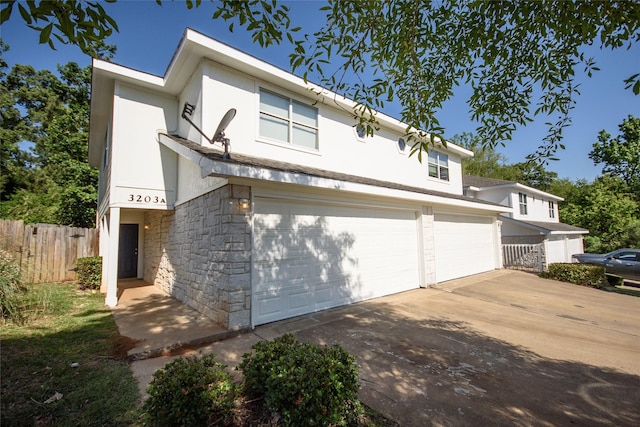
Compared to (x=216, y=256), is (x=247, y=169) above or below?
above

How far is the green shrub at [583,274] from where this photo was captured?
1085cm

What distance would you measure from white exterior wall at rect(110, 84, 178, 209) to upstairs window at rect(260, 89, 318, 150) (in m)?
2.91

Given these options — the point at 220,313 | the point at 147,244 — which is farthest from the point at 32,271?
the point at 220,313

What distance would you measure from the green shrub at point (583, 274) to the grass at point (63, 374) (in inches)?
582

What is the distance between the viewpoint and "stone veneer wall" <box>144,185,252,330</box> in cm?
515

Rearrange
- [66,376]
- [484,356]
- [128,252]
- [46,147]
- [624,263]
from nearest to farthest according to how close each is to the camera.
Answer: [66,376], [484,356], [128,252], [624,263], [46,147]

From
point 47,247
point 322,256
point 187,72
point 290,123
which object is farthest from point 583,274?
point 47,247

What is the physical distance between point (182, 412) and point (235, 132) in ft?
18.8

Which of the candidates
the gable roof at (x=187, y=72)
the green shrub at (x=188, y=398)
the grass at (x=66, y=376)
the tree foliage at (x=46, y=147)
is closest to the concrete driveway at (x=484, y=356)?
the grass at (x=66, y=376)

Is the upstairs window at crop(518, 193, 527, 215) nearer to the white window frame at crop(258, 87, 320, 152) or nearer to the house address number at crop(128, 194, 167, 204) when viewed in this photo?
the white window frame at crop(258, 87, 320, 152)

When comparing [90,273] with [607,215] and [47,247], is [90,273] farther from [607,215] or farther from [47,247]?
[607,215]

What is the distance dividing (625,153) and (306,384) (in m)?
40.0

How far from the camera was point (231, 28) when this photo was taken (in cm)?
276

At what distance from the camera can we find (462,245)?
450 inches
